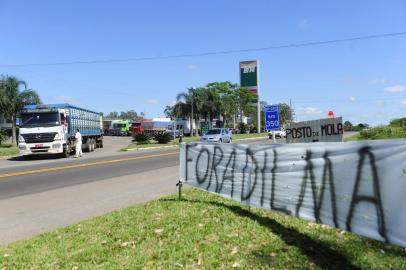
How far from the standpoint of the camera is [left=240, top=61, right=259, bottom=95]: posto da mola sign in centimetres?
A: 8700

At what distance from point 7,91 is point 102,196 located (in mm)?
30156

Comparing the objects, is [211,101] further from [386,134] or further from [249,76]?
[386,134]

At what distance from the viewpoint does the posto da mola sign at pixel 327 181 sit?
498cm

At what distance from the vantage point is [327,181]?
5922 mm

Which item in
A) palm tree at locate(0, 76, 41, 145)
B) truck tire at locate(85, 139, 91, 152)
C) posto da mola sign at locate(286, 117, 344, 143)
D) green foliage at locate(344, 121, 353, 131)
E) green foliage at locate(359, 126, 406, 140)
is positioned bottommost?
green foliage at locate(344, 121, 353, 131)

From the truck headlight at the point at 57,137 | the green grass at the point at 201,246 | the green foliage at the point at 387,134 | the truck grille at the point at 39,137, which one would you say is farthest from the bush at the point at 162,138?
the green grass at the point at 201,246

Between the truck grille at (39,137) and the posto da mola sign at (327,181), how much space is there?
63.4ft

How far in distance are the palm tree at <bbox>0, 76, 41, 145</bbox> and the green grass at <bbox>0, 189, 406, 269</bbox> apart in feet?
110

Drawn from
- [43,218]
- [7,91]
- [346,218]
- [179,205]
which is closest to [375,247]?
[346,218]

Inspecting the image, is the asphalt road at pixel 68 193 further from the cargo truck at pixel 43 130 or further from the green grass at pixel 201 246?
the cargo truck at pixel 43 130

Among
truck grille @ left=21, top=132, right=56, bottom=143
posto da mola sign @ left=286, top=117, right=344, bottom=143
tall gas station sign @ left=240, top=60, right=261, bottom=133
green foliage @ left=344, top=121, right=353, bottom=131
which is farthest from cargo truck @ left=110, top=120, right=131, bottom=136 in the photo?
posto da mola sign @ left=286, top=117, right=344, bottom=143

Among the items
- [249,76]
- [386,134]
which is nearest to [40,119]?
[386,134]

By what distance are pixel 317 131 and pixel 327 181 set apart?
526 centimetres

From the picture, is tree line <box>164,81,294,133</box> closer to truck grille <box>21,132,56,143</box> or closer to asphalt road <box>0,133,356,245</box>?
truck grille <box>21,132,56,143</box>
